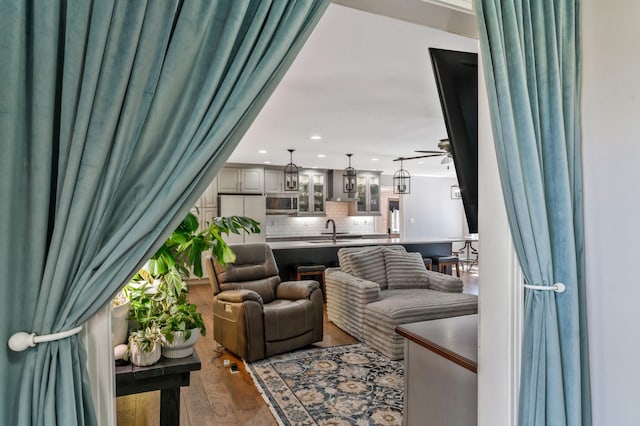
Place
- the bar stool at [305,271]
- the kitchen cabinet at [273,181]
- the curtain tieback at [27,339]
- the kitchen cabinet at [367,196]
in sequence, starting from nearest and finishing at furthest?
the curtain tieback at [27,339]
the bar stool at [305,271]
the kitchen cabinet at [273,181]
the kitchen cabinet at [367,196]

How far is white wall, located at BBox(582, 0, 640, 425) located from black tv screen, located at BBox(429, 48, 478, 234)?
15.8 inches

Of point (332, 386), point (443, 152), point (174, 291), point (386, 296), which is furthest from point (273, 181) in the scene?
point (174, 291)

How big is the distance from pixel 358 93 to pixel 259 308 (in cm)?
216

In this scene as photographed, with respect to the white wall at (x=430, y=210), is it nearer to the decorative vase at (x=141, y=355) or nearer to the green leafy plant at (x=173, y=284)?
the green leafy plant at (x=173, y=284)

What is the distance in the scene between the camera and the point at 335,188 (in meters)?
9.05

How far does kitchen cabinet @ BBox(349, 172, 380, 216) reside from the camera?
9.29m

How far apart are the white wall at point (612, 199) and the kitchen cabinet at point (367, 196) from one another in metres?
7.82

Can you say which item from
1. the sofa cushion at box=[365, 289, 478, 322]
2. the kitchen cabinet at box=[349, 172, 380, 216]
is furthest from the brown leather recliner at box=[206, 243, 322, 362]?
the kitchen cabinet at box=[349, 172, 380, 216]

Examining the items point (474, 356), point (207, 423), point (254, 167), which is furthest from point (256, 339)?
point (254, 167)

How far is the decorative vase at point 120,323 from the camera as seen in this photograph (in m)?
1.44

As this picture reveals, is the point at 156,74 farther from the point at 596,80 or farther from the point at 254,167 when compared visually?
the point at 254,167

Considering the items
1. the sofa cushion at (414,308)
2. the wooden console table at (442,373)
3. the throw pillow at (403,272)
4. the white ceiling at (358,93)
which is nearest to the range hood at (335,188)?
the white ceiling at (358,93)

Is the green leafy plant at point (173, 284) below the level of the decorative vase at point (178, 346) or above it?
above

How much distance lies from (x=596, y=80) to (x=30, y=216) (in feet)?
5.88
